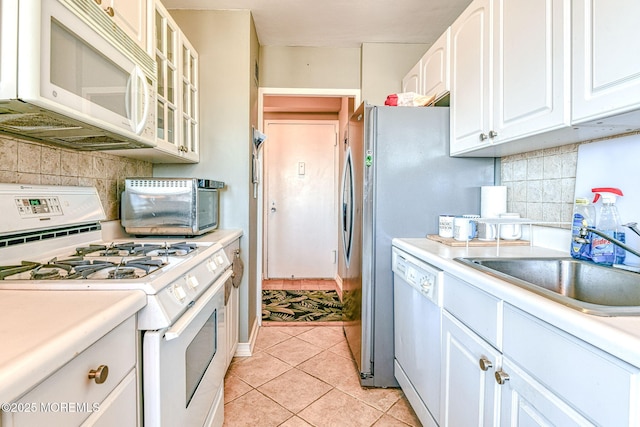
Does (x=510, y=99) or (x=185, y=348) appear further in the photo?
(x=510, y=99)

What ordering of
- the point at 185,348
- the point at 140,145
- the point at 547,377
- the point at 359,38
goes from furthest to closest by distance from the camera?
1. the point at 359,38
2. the point at 140,145
3. the point at 185,348
4. the point at 547,377

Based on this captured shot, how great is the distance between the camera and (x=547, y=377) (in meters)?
0.77

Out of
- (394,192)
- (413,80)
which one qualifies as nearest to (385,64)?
(413,80)

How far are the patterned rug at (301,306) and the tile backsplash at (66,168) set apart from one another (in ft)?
5.56

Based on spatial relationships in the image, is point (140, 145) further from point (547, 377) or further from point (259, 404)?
point (547, 377)

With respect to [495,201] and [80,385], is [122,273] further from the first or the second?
[495,201]

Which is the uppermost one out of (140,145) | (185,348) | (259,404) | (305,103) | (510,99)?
(305,103)

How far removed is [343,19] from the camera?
2.42m

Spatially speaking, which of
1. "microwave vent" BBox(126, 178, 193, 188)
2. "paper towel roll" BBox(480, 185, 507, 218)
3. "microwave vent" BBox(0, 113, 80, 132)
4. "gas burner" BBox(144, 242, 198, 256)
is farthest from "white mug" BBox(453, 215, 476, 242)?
"microwave vent" BBox(0, 113, 80, 132)

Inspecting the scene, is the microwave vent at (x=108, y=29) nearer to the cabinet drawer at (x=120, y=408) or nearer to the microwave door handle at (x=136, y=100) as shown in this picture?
the microwave door handle at (x=136, y=100)

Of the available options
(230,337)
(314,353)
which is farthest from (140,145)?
(314,353)

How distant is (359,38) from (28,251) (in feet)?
8.29

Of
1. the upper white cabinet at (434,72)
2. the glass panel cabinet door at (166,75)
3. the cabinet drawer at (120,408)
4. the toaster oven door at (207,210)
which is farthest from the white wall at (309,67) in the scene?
the cabinet drawer at (120,408)

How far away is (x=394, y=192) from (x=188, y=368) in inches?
50.8
